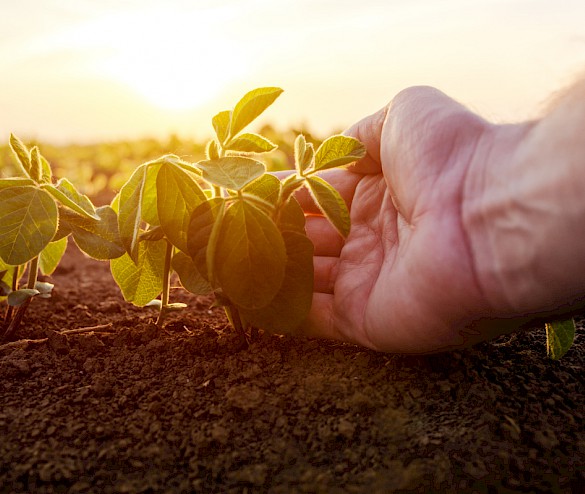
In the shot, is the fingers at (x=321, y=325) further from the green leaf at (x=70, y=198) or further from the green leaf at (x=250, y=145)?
the green leaf at (x=70, y=198)

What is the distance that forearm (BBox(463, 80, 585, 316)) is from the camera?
127cm

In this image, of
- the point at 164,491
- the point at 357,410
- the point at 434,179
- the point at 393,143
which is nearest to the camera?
the point at 164,491

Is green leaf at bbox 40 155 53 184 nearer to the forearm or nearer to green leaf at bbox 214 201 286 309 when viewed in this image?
green leaf at bbox 214 201 286 309

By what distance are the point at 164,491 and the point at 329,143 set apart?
0.96 meters

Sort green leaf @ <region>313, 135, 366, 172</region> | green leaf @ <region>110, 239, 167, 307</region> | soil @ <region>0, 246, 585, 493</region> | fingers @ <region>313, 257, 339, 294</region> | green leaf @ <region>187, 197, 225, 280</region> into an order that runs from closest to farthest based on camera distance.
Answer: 1. soil @ <region>0, 246, 585, 493</region>
2. green leaf @ <region>187, 197, 225, 280</region>
3. green leaf @ <region>313, 135, 366, 172</region>
4. green leaf @ <region>110, 239, 167, 307</region>
5. fingers @ <region>313, 257, 339, 294</region>

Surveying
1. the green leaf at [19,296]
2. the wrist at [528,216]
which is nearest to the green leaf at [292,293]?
the wrist at [528,216]

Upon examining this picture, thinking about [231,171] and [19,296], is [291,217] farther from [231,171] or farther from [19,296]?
[19,296]

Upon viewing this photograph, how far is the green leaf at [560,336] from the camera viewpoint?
1655 millimetres

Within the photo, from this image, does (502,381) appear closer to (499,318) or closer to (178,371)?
(499,318)

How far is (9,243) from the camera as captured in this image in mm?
1568

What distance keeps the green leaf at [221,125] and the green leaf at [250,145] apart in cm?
3

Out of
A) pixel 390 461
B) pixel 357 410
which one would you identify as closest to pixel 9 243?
pixel 357 410

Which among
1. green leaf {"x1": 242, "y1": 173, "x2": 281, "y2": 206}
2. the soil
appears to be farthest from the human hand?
green leaf {"x1": 242, "y1": 173, "x2": 281, "y2": 206}

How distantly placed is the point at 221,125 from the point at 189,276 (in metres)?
0.44
